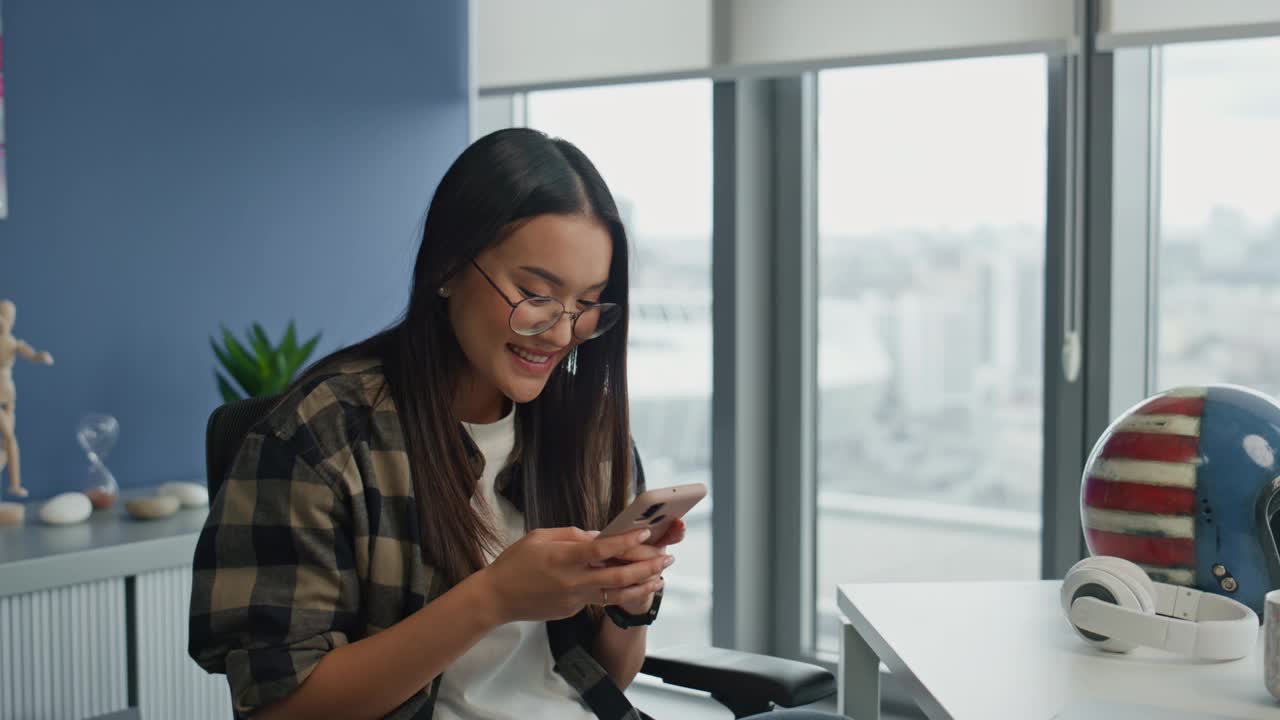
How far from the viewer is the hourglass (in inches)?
94.2

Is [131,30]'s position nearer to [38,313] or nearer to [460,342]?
[38,313]

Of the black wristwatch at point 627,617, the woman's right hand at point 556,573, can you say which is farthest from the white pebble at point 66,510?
the woman's right hand at point 556,573

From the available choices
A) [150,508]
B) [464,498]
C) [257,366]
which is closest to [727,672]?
[464,498]

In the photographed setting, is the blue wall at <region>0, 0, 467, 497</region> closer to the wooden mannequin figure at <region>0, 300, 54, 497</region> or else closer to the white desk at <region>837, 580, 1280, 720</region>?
the wooden mannequin figure at <region>0, 300, 54, 497</region>

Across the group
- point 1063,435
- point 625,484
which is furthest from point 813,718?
point 1063,435

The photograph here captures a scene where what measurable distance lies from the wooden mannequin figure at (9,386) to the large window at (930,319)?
1.95 metres

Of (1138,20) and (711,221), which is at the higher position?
(1138,20)

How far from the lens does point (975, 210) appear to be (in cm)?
304

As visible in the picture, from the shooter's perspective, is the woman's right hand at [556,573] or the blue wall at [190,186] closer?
the woman's right hand at [556,573]

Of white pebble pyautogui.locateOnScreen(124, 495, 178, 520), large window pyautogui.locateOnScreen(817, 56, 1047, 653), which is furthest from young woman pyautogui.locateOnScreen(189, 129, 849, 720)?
large window pyautogui.locateOnScreen(817, 56, 1047, 653)

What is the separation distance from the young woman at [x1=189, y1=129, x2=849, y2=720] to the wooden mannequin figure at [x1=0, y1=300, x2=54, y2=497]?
122 centimetres

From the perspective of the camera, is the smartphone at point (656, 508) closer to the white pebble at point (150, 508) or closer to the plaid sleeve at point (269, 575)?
the plaid sleeve at point (269, 575)

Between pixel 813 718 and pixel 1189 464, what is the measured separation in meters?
0.57

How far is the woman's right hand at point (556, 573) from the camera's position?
3.86ft
